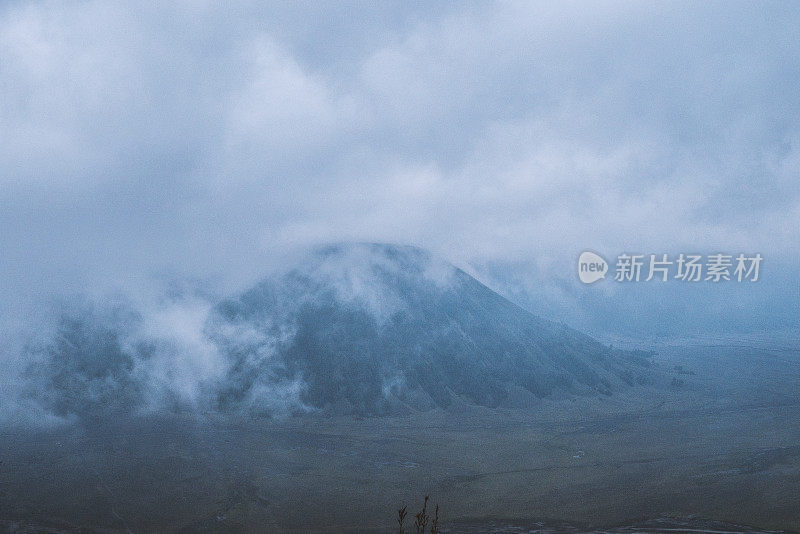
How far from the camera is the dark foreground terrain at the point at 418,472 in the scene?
71.2m

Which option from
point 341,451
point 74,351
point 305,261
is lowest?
point 341,451

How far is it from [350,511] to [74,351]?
336 feet

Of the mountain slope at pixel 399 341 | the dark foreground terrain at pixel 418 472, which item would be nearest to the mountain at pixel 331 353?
the mountain slope at pixel 399 341

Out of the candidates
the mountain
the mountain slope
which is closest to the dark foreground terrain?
the mountain

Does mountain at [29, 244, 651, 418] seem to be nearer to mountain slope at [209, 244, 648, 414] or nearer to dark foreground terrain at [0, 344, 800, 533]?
mountain slope at [209, 244, 648, 414]

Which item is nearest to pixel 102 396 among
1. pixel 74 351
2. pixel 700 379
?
pixel 74 351

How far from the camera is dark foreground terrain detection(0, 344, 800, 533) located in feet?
234

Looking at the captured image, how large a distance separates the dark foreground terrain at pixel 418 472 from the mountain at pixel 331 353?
1241 cm

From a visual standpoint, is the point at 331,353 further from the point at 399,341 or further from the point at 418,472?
the point at 418,472

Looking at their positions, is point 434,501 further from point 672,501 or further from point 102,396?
point 102,396

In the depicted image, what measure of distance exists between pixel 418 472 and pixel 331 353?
210ft

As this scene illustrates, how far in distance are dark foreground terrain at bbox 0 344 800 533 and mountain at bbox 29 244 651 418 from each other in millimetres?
12413

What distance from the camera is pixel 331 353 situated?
495ft

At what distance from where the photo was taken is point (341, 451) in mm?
102562
